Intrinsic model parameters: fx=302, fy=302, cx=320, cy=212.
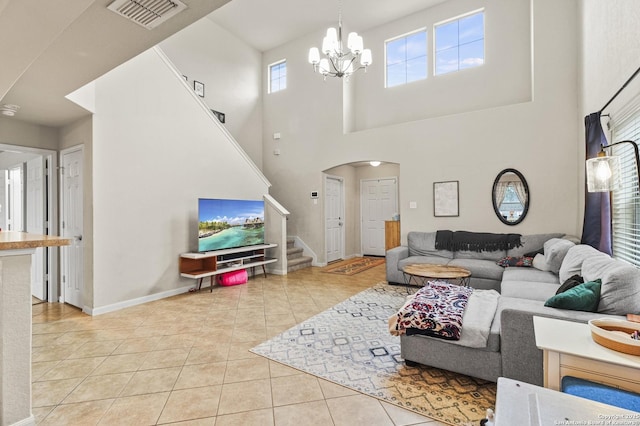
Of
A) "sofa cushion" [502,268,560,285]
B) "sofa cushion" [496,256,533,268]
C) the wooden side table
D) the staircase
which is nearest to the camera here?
the wooden side table

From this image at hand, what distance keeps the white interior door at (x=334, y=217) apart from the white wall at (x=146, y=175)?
273 centimetres

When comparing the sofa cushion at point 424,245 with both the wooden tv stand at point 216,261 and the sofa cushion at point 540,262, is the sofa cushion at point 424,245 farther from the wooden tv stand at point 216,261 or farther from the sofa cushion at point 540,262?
the wooden tv stand at point 216,261

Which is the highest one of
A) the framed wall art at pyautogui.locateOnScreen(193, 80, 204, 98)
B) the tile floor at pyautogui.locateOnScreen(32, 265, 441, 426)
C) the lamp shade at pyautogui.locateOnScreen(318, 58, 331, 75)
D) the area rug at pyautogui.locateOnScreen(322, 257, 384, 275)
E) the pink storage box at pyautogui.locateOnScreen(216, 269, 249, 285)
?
the framed wall art at pyautogui.locateOnScreen(193, 80, 204, 98)

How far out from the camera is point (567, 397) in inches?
39.7

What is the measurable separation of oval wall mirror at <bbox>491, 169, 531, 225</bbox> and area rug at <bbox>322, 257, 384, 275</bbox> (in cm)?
273

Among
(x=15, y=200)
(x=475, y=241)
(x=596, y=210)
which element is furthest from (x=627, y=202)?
(x=15, y=200)

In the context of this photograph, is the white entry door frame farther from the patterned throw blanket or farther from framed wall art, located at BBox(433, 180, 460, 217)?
framed wall art, located at BBox(433, 180, 460, 217)

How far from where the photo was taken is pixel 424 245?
5219 mm

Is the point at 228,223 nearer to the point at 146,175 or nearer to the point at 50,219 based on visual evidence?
the point at 146,175

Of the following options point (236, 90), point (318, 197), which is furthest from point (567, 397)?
point (236, 90)

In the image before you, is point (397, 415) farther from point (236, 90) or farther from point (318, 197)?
point (236, 90)

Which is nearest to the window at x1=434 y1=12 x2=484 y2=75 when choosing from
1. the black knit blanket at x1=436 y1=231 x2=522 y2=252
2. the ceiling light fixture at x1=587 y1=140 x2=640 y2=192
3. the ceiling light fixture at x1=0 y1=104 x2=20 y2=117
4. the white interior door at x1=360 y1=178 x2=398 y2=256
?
the white interior door at x1=360 y1=178 x2=398 y2=256

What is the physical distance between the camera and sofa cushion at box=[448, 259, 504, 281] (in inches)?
165

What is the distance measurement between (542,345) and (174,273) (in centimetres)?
445
